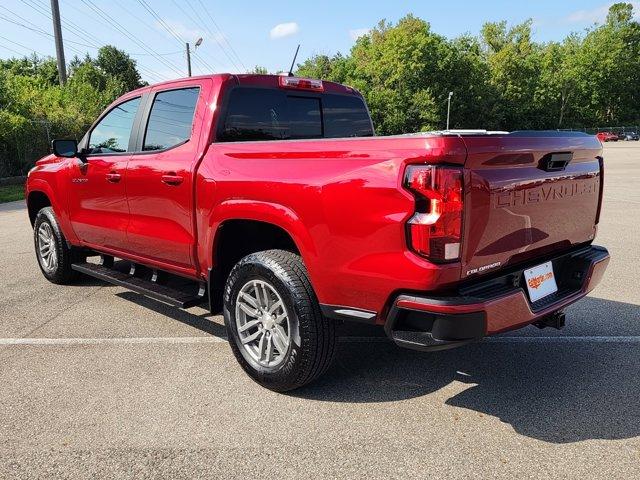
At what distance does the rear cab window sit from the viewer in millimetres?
3811

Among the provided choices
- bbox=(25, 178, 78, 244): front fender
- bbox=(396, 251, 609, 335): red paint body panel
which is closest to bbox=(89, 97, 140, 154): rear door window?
bbox=(25, 178, 78, 244): front fender

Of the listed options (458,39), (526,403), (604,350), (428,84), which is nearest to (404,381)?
(526,403)

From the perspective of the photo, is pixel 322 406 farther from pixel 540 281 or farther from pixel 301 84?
pixel 301 84

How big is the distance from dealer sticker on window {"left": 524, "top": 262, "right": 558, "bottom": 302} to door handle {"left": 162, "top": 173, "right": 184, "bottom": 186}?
7.74 ft

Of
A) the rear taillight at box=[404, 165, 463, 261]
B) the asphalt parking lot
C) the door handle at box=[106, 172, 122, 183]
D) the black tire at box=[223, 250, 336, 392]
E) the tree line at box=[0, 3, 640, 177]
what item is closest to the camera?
the rear taillight at box=[404, 165, 463, 261]

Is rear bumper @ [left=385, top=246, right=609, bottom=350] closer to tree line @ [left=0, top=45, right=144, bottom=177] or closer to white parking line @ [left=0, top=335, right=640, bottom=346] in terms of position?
white parking line @ [left=0, top=335, right=640, bottom=346]

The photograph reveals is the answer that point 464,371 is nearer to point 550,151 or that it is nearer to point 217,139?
point 550,151

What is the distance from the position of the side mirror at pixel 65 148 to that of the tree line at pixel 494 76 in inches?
2060

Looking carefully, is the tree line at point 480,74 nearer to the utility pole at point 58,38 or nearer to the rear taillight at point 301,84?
the utility pole at point 58,38

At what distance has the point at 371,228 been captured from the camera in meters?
2.66

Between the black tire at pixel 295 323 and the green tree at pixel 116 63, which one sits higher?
the green tree at pixel 116 63

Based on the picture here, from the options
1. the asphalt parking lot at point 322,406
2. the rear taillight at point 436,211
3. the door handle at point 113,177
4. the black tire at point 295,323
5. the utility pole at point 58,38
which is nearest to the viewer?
the rear taillight at point 436,211

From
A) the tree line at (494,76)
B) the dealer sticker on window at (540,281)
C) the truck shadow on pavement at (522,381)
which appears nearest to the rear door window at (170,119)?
the truck shadow on pavement at (522,381)

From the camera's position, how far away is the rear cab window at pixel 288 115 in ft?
12.5
